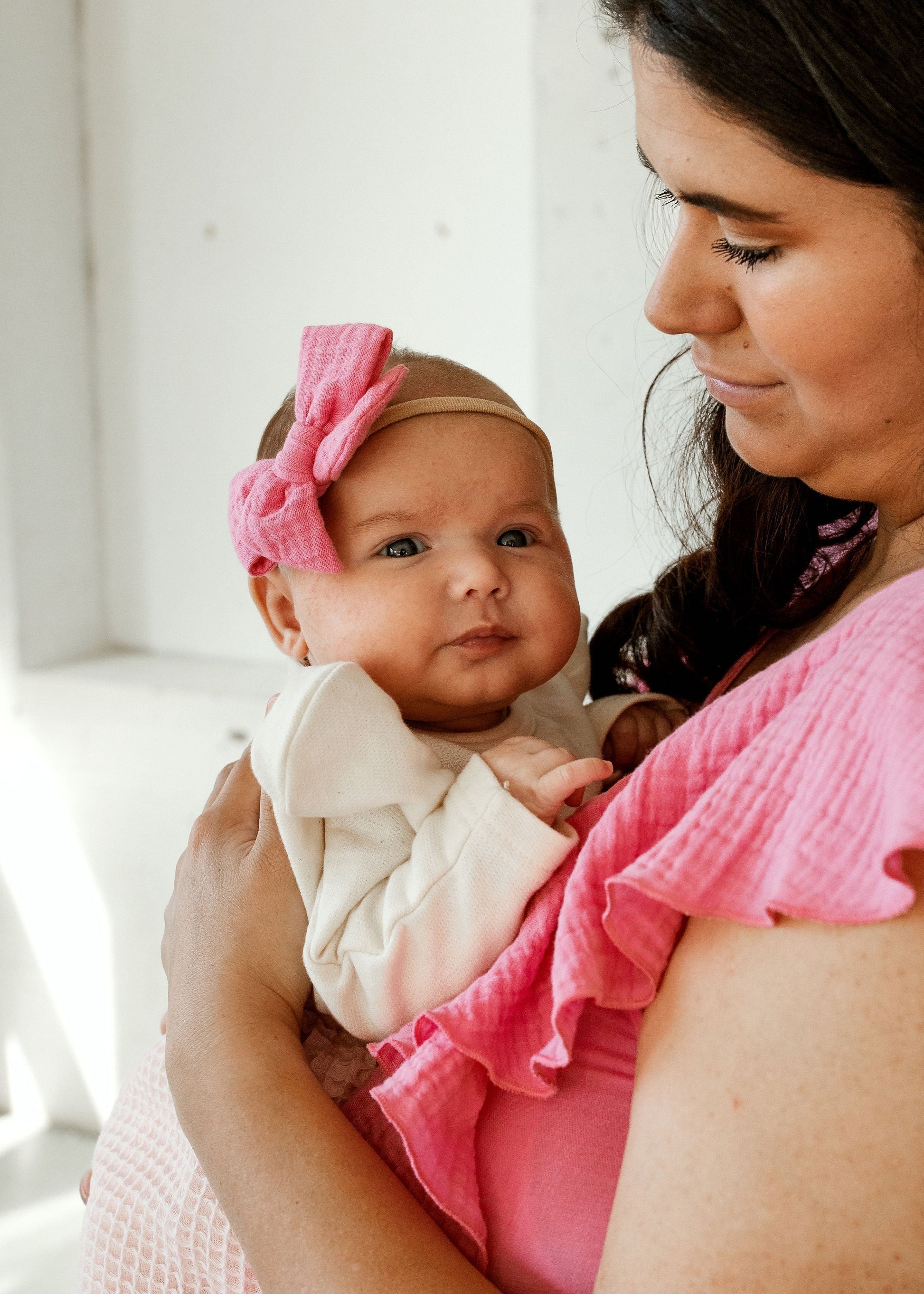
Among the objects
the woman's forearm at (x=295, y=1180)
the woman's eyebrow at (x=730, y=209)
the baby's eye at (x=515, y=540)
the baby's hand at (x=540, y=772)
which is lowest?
the woman's forearm at (x=295, y=1180)

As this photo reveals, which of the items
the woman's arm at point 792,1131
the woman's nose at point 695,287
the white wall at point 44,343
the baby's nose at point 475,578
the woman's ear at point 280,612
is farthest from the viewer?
the white wall at point 44,343

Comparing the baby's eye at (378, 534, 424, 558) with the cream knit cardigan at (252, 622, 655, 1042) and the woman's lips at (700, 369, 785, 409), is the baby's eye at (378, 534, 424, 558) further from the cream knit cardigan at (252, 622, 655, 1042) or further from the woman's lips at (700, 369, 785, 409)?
the woman's lips at (700, 369, 785, 409)

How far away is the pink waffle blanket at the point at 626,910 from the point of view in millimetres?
684

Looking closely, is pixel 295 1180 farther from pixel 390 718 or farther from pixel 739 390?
pixel 739 390

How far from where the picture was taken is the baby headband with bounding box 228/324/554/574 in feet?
3.68

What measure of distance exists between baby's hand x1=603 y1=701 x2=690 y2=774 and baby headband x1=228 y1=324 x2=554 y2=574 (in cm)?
37

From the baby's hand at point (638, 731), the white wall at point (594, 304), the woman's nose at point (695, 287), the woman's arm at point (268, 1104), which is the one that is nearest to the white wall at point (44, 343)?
the white wall at point (594, 304)

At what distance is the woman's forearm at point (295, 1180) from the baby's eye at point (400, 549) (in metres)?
0.43

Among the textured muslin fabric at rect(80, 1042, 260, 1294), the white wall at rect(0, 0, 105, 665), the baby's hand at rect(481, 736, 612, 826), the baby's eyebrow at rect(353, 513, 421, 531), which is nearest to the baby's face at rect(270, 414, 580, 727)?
the baby's eyebrow at rect(353, 513, 421, 531)

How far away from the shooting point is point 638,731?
1.33 meters

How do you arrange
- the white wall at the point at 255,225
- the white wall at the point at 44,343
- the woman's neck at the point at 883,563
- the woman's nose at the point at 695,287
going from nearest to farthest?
the woman's nose at the point at 695,287 < the woman's neck at the point at 883,563 < the white wall at the point at 255,225 < the white wall at the point at 44,343

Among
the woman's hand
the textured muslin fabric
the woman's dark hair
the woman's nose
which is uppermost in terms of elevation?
the woman's dark hair

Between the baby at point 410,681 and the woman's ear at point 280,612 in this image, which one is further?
the woman's ear at point 280,612

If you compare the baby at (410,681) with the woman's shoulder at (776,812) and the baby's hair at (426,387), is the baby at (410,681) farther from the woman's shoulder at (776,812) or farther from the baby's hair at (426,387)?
the woman's shoulder at (776,812)
